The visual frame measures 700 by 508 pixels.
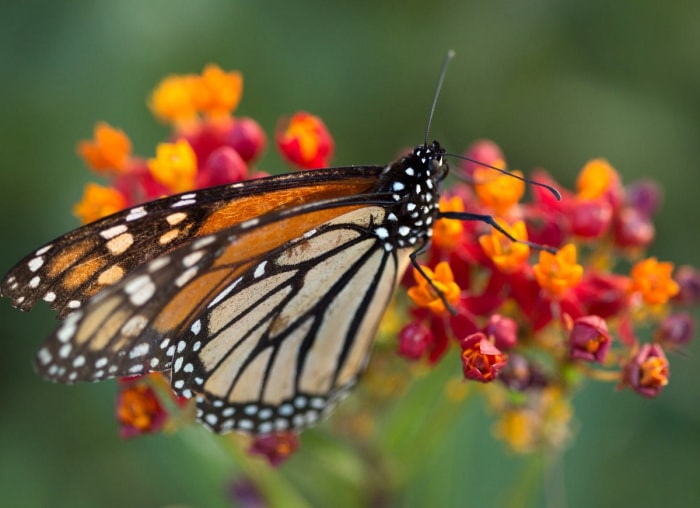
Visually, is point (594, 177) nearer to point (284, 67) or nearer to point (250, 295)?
point (250, 295)

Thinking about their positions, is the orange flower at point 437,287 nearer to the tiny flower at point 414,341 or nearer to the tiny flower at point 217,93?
the tiny flower at point 414,341

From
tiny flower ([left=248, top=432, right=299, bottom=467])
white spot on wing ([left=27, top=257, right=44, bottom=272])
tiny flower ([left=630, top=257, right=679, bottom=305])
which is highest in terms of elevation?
tiny flower ([left=630, top=257, right=679, bottom=305])

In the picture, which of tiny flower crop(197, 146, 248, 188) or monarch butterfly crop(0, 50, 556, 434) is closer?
monarch butterfly crop(0, 50, 556, 434)

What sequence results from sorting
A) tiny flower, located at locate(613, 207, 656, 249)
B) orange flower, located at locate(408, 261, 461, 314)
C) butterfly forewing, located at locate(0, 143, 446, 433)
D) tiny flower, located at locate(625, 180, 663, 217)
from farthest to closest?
tiny flower, located at locate(625, 180, 663, 217) → tiny flower, located at locate(613, 207, 656, 249) → orange flower, located at locate(408, 261, 461, 314) → butterfly forewing, located at locate(0, 143, 446, 433)

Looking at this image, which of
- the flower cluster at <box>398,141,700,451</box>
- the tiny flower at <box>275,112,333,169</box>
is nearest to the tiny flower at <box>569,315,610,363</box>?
the flower cluster at <box>398,141,700,451</box>

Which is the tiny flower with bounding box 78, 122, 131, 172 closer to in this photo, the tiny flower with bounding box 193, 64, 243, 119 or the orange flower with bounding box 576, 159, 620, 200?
the tiny flower with bounding box 193, 64, 243, 119

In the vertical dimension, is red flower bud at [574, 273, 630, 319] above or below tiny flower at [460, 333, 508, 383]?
above

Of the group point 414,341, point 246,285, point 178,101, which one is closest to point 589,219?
point 414,341

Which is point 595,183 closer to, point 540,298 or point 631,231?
point 631,231
